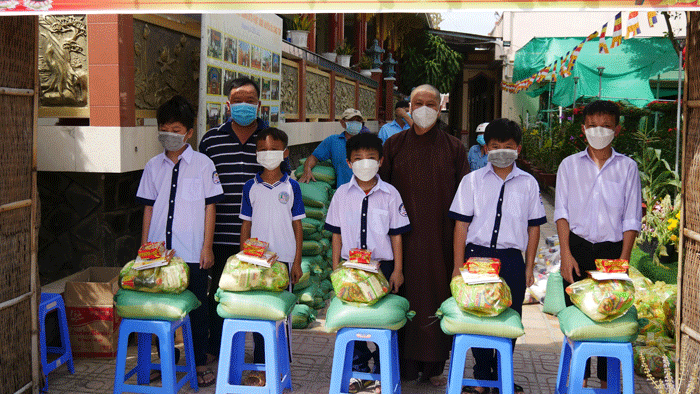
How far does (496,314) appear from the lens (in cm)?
293

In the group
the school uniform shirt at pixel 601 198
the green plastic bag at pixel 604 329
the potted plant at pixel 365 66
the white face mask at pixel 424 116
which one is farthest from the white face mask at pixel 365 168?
the potted plant at pixel 365 66

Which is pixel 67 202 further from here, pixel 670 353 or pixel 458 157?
pixel 670 353

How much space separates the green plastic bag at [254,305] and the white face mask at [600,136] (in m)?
1.79

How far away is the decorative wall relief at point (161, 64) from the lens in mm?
4629

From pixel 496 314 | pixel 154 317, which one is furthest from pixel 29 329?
pixel 496 314

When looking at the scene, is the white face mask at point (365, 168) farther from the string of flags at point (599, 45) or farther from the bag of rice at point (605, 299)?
the string of flags at point (599, 45)

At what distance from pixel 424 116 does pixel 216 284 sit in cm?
165

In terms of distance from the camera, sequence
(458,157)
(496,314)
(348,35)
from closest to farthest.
Result: 1. (496,314)
2. (458,157)
3. (348,35)

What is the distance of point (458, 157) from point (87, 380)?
101 inches

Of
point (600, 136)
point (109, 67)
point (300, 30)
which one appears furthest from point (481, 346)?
point (300, 30)

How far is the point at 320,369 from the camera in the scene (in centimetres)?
406

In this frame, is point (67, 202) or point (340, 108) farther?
point (340, 108)

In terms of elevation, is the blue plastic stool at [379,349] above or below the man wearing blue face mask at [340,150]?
below

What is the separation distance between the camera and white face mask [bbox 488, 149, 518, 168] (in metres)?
3.24
